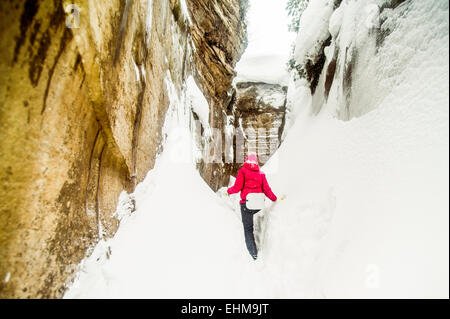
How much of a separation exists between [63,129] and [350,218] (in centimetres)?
313

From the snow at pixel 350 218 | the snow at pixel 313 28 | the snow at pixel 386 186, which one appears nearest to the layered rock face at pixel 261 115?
the snow at pixel 313 28

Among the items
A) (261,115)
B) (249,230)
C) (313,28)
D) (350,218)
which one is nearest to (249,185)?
(249,230)

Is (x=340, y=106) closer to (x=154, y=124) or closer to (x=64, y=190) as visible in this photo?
(x=154, y=124)

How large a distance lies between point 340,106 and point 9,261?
15.7 feet

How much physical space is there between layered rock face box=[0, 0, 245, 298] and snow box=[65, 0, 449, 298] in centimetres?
45

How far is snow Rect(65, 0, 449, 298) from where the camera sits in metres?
1.68

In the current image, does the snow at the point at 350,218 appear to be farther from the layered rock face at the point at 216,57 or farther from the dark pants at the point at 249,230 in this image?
the layered rock face at the point at 216,57

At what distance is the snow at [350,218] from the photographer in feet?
5.50

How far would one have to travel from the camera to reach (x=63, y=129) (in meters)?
2.14

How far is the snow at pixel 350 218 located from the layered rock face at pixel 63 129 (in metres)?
0.45

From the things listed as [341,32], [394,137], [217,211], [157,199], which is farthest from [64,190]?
[341,32]

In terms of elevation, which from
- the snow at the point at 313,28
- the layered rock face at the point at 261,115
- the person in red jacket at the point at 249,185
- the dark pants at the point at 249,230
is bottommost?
the dark pants at the point at 249,230
